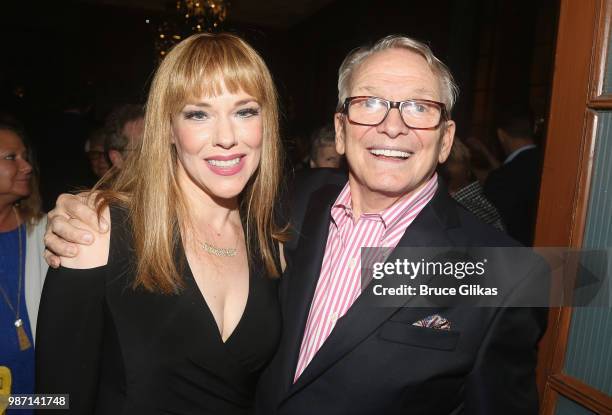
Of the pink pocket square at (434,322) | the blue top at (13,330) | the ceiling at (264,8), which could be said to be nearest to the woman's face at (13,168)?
the blue top at (13,330)

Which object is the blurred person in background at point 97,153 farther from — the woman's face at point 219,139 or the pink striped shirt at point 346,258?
the pink striped shirt at point 346,258

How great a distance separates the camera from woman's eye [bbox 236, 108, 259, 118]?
164cm

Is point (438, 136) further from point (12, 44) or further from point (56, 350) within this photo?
point (12, 44)

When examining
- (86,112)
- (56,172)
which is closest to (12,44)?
(86,112)

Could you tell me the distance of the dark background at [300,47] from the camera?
5261 millimetres

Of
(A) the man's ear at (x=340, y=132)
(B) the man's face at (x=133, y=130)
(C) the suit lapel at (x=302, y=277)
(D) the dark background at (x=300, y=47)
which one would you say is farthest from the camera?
(D) the dark background at (x=300, y=47)

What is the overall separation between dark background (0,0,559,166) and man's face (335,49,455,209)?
12.0 ft

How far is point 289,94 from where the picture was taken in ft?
35.4

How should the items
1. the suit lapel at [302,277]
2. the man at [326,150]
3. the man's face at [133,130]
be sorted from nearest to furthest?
the suit lapel at [302,277] < the man's face at [133,130] < the man at [326,150]

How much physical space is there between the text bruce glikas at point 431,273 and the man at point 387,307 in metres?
0.05

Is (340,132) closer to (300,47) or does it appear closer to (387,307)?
(387,307)

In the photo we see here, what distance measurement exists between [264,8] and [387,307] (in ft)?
30.1

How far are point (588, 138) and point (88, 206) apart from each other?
5.09ft

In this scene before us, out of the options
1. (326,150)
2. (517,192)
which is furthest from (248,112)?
(517,192)
